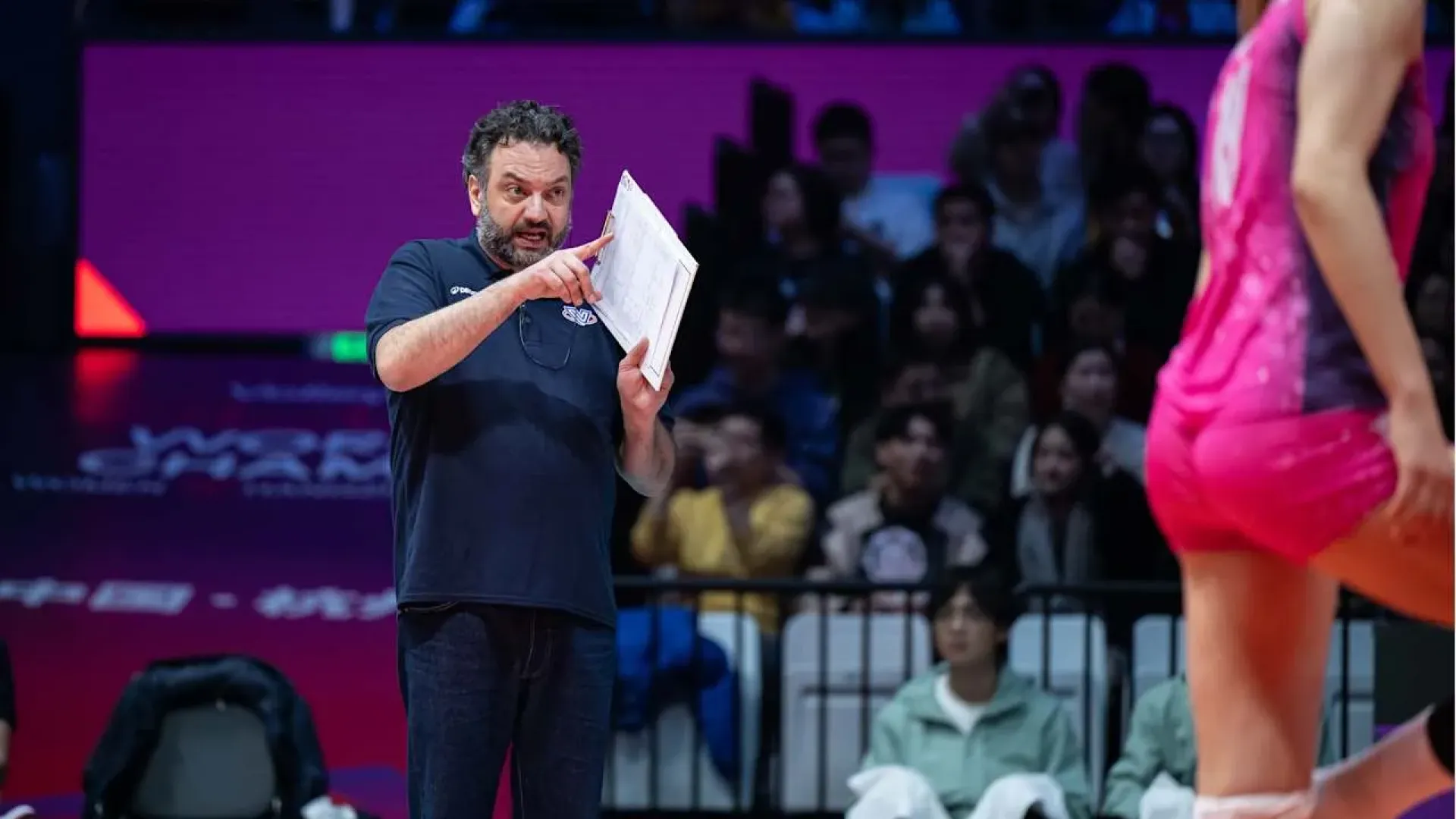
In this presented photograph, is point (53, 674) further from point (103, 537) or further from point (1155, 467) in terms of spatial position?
point (1155, 467)

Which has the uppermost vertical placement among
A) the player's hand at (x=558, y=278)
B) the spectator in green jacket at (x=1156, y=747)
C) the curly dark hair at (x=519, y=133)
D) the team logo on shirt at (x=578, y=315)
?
the curly dark hair at (x=519, y=133)

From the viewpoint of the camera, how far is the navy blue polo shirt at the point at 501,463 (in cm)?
Result: 313

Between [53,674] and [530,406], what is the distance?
153 inches

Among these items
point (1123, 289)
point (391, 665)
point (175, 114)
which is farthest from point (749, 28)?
point (391, 665)

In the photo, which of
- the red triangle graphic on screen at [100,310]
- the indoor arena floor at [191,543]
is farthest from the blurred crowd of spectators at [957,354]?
the red triangle graphic on screen at [100,310]

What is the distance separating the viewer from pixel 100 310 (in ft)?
23.5

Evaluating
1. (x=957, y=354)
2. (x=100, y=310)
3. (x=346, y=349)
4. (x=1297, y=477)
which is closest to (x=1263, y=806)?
(x=1297, y=477)

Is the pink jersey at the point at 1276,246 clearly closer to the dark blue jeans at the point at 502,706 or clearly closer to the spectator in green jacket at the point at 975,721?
the dark blue jeans at the point at 502,706

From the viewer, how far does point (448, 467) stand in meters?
3.15

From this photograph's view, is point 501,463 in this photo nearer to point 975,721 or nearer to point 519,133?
point 519,133

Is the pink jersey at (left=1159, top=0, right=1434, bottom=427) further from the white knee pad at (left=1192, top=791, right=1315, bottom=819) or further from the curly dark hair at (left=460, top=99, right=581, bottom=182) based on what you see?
the curly dark hair at (left=460, top=99, right=581, bottom=182)

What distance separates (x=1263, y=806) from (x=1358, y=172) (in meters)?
0.87

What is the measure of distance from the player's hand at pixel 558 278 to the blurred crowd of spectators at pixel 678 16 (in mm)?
4296

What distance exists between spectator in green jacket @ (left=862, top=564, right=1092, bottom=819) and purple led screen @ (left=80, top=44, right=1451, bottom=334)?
7.13ft
